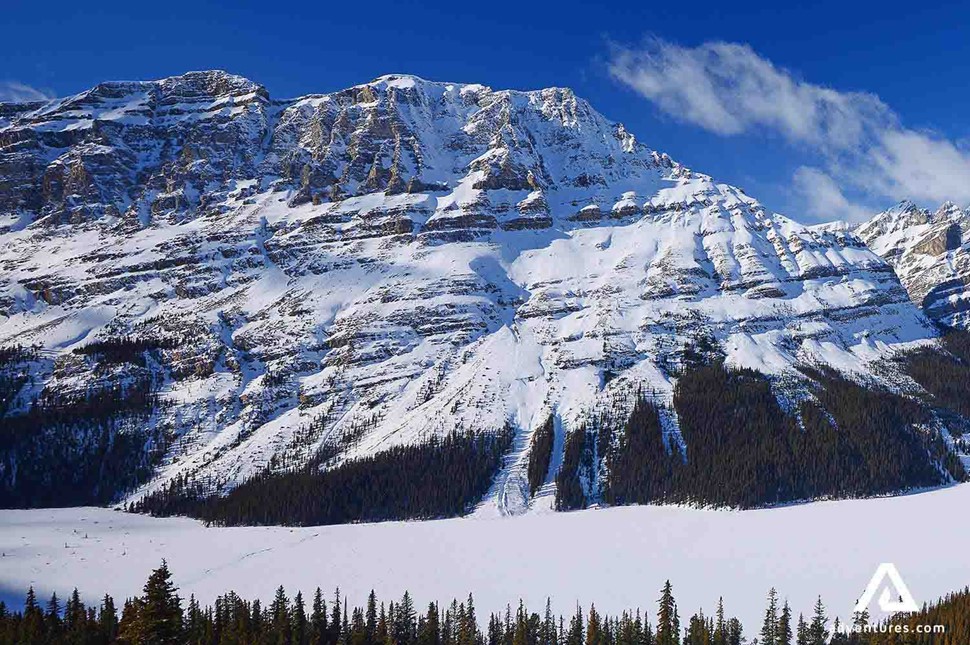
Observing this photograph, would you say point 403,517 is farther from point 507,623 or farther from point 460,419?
point 507,623

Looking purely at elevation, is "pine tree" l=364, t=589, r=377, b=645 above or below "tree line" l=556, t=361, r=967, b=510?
below

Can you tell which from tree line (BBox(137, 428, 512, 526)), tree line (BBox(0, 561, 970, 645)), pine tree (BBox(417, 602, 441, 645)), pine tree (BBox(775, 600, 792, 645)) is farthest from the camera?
tree line (BBox(137, 428, 512, 526))

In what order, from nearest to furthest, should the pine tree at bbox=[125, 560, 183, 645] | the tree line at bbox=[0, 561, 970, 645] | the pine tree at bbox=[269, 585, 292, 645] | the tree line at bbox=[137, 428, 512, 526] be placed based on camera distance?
1. the pine tree at bbox=[125, 560, 183, 645]
2. the tree line at bbox=[0, 561, 970, 645]
3. the pine tree at bbox=[269, 585, 292, 645]
4. the tree line at bbox=[137, 428, 512, 526]

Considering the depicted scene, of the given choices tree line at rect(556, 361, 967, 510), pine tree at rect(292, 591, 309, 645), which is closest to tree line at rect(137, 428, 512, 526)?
tree line at rect(556, 361, 967, 510)

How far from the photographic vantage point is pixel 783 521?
133750mm

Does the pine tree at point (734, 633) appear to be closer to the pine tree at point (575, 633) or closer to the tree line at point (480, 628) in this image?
the tree line at point (480, 628)

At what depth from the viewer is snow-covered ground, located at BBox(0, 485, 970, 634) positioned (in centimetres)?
10019

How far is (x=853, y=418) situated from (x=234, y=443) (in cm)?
14264

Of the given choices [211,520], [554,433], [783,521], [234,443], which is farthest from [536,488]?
[234,443]

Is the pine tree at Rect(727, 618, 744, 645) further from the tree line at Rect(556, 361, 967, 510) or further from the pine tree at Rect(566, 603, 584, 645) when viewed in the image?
the tree line at Rect(556, 361, 967, 510)
